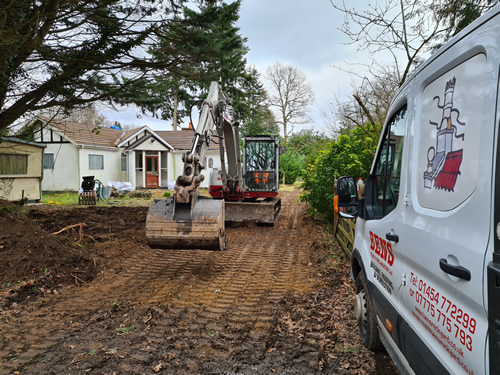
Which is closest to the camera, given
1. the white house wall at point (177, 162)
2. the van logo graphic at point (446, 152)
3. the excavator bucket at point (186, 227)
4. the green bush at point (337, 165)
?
the van logo graphic at point (446, 152)

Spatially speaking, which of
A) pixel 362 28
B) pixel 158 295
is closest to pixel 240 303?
pixel 158 295

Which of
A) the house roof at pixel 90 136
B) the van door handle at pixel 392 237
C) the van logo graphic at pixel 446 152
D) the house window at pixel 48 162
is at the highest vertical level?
the house roof at pixel 90 136

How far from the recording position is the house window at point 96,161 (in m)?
22.4

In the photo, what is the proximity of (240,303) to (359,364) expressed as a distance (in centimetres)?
196

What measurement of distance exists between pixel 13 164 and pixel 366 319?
16.4 metres

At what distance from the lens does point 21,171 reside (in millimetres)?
15391

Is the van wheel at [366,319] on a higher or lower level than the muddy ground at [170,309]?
higher

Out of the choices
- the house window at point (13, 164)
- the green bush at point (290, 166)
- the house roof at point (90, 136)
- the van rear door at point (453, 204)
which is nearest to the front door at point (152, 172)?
the house roof at point (90, 136)

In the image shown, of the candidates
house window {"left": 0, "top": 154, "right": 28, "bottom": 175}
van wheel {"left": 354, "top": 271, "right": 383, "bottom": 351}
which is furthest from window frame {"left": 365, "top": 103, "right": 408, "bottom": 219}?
house window {"left": 0, "top": 154, "right": 28, "bottom": 175}

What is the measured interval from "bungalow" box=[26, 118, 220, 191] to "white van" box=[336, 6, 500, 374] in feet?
70.6

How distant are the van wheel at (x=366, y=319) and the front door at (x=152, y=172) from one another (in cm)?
2320

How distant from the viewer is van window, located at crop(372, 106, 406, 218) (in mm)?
2634

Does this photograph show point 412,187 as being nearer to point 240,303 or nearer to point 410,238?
point 410,238

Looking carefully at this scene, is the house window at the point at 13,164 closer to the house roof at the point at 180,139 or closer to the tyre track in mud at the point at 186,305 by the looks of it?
the tyre track in mud at the point at 186,305
